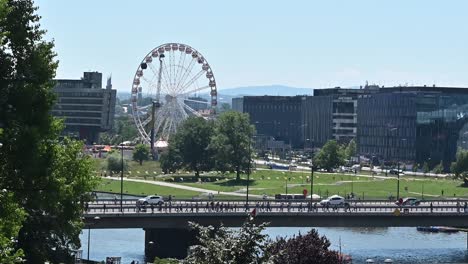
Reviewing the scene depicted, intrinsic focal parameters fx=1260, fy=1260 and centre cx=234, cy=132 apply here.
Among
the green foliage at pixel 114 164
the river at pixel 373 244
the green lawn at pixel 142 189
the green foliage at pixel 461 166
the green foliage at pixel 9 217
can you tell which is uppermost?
the green foliage at pixel 461 166

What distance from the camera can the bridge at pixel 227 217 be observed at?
9825 centimetres

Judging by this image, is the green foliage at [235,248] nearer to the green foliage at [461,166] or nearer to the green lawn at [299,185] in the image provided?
the green lawn at [299,185]

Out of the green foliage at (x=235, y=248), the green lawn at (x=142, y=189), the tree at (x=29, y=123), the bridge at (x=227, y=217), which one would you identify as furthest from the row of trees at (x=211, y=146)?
the green foliage at (x=235, y=248)

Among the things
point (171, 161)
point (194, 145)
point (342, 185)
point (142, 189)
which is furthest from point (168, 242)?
point (171, 161)

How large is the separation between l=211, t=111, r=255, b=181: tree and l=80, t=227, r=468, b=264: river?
161ft

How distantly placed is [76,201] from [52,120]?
760 cm

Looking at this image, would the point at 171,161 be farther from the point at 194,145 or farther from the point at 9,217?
the point at 9,217

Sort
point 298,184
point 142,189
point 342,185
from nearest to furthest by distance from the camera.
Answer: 1. point 142,189
2. point 342,185
3. point 298,184

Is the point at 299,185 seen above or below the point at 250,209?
above

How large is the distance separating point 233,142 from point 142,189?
26.8 meters

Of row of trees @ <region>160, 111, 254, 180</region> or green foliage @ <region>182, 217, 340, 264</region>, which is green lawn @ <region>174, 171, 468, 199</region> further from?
green foliage @ <region>182, 217, 340, 264</region>

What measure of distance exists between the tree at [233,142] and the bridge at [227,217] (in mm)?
66989

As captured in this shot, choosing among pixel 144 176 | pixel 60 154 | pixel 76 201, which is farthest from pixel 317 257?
pixel 144 176

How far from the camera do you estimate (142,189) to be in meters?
165
